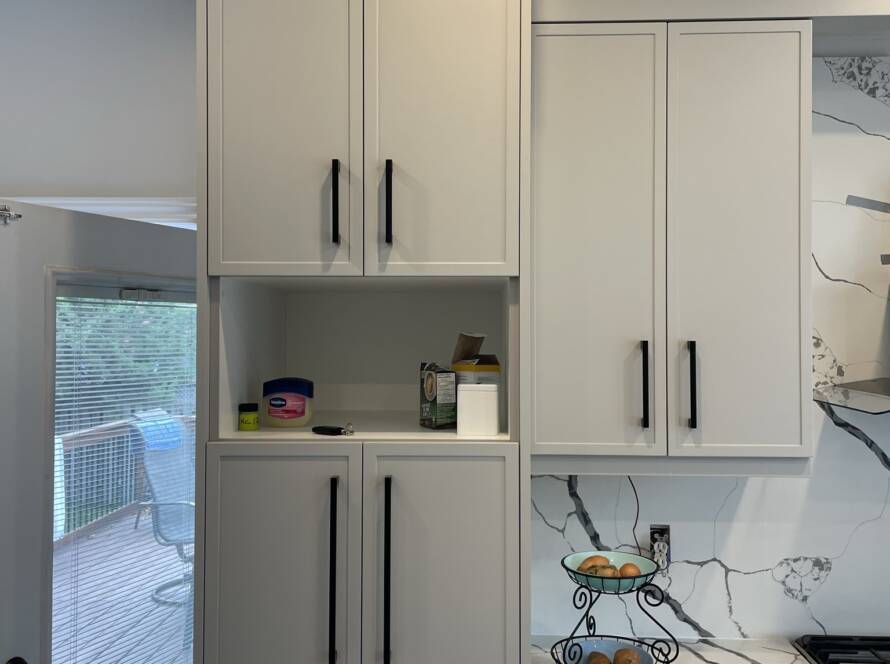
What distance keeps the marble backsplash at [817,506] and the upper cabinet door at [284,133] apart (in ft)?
3.21

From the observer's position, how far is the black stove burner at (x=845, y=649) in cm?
164

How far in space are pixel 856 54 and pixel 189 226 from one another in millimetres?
1919

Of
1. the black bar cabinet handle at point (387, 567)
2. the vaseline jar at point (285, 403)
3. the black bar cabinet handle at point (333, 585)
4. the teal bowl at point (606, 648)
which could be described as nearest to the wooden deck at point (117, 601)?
the vaseline jar at point (285, 403)

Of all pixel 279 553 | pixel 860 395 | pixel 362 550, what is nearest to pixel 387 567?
pixel 362 550

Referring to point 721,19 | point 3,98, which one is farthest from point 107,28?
point 721,19

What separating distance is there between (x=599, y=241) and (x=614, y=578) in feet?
2.54

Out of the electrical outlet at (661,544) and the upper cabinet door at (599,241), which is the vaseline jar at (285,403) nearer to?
the upper cabinet door at (599,241)

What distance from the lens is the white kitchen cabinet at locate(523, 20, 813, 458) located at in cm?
145

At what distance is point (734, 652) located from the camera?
5.69 ft

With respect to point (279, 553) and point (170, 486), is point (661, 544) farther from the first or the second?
point (170, 486)

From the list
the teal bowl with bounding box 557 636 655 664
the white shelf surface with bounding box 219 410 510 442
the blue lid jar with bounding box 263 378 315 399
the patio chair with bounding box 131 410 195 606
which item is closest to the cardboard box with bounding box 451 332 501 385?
the white shelf surface with bounding box 219 410 510 442

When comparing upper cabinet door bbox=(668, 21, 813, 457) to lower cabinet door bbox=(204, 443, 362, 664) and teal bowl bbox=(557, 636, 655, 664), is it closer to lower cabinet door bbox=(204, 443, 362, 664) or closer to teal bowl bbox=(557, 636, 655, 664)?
teal bowl bbox=(557, 636, 655, 664)

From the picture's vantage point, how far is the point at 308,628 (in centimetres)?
A: 132

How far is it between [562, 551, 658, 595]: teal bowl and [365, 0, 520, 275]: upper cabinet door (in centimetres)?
77
